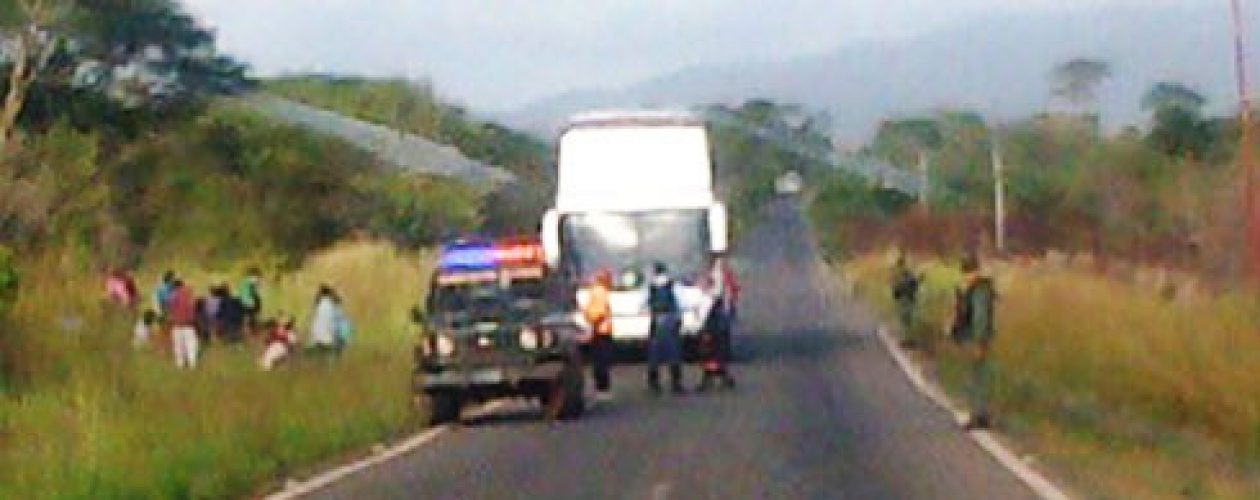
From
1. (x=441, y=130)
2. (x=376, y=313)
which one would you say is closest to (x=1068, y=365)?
(x=376, y=313)

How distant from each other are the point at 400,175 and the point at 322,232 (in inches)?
343

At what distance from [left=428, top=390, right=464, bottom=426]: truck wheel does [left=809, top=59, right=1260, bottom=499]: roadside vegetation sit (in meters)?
6.10

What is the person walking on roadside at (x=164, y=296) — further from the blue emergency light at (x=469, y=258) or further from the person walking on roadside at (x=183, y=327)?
the blue emergency light at (x=469, y=258)

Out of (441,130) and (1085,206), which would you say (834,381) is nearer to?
(1085,206)

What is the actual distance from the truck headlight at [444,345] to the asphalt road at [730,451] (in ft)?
2.78

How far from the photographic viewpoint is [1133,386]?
3409cm

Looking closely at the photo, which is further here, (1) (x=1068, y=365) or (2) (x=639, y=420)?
(1) (x=1068, y=365)

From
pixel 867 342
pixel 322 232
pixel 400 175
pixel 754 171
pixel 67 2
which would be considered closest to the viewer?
pixel 867 342

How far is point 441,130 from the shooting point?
11438 centimetres

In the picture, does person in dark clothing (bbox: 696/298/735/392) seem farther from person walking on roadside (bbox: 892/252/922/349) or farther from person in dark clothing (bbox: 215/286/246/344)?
person walking on roadside (bbox: 892/252/922/349)

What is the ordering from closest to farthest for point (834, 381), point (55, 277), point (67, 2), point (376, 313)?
point (55, 277) → point (834, 381) → point (376, 313) → point (67, 2)

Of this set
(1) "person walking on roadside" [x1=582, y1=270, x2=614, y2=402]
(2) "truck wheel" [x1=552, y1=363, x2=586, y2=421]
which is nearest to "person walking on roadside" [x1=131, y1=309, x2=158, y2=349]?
(1) "person walking on roadside" [x1=582, y1=270, x2=614, y2=402]

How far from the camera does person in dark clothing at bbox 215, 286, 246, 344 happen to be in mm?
46781

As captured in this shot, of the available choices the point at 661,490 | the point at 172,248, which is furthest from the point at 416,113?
the point at 661,490
